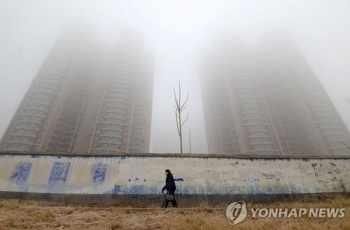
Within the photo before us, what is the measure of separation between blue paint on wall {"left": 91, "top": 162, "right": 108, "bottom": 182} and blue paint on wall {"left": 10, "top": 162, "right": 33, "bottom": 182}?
3805 mm

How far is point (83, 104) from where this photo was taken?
68.5 m

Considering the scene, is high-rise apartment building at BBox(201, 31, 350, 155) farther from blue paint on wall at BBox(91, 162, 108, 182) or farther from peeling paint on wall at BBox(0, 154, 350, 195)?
blue paint on wall at BBox(91, 162, 108, 182)

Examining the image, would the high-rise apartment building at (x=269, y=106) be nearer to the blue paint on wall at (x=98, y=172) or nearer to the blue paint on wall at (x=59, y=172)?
the blue paint on wall at (x=98, y=172)

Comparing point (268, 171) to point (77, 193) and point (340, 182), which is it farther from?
point (77, 193)

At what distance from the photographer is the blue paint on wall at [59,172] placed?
9977 mm

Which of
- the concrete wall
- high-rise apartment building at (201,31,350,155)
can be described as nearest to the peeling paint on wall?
the concrete wall

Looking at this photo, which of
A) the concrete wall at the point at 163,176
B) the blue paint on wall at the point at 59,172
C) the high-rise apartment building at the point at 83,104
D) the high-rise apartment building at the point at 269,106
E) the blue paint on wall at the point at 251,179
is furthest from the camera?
the high-rise apartment building at the point at 269,106

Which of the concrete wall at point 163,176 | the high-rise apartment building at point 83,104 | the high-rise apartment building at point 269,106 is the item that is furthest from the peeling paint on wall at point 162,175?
the high-rise apartment building at point 269,106

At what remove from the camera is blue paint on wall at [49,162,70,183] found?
32.7 ft

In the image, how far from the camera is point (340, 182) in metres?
10.8

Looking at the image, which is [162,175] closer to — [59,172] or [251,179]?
[251,179]

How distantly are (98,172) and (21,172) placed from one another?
4.56 m

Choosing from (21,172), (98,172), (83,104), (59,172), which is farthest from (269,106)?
(21,172)

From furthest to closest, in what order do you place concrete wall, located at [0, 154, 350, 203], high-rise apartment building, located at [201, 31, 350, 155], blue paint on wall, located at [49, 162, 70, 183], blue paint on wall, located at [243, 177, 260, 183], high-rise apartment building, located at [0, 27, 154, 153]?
high-rise apartment building, located at [201, 31, 350, 155] < high-rise apartment building, located at [0, 27, 154, 153] < blue paint on wall, located at [243, 177, 260, 183] < blue paint on wall, located at [49, 162, 70, 183] < concrete wall, located at [0, 154, 350, 203]
